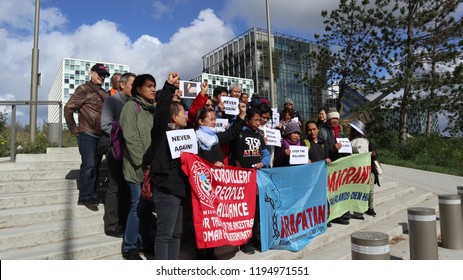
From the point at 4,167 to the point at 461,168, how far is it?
1596 cm

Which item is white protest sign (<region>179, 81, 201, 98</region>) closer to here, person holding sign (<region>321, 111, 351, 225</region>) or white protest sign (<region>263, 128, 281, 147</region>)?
white protest sign (<region>263, 128, 281, 147</region>)

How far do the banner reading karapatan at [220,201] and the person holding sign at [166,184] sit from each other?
0.15 meters

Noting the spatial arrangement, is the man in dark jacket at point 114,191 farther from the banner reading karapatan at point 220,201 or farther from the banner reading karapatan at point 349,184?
the banner reading karapatan at point 349,184

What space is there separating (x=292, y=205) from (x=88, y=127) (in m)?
3.18

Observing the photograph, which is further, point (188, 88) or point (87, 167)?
point (188, 88)

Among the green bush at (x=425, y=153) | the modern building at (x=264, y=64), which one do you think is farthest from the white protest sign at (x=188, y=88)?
the modern building at (x=264, y=64)

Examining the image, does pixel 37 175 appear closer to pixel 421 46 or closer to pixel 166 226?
pixel 166 226

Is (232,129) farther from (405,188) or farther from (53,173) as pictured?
(405,188)

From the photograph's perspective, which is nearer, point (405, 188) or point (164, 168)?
point (164, 168)

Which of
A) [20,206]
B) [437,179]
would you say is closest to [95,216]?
[20,206]

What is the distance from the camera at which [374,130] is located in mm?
19109

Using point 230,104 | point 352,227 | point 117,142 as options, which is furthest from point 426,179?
point 117,142

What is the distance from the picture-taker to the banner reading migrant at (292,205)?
4449 millimetres

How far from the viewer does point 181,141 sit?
3.53 meters
